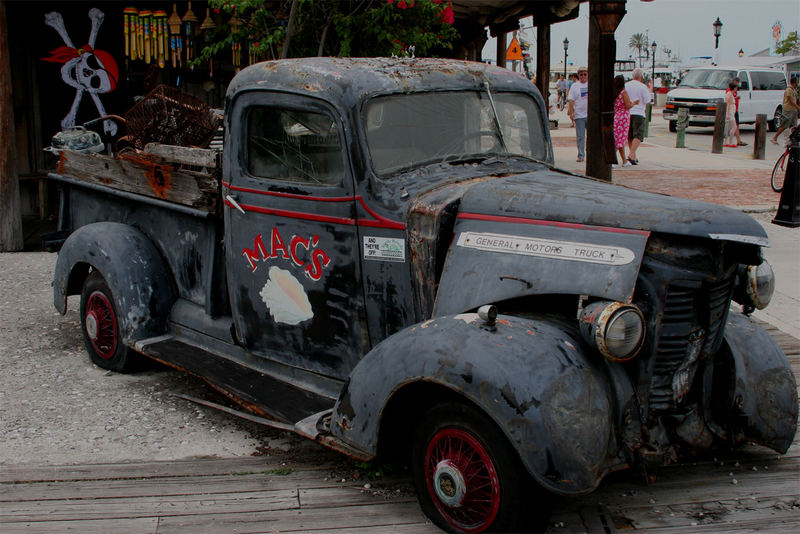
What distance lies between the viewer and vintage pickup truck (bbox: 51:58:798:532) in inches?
123

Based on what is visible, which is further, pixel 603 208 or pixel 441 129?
pixel 441 129

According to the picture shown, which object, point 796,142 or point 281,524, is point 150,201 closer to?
point 281,524

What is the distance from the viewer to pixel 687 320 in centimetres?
332

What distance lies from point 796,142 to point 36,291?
8.51 m

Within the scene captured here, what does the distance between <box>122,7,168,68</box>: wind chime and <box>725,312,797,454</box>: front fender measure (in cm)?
759

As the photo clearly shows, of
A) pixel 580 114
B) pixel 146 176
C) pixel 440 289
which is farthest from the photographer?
pixel 580 114

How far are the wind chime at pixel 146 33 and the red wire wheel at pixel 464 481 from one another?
7.53 m

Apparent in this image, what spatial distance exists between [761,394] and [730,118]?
16992mm

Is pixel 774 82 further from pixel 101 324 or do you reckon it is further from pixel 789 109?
pixel 101 324

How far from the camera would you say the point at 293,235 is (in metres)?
4.20

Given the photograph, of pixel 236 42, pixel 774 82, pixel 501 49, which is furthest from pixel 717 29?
pixel 236 42

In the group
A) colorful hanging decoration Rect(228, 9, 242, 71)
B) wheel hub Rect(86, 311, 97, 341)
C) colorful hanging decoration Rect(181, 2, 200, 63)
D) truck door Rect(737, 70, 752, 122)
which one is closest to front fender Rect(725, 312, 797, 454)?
wheel hub Rect(86, 311, 97, 341)

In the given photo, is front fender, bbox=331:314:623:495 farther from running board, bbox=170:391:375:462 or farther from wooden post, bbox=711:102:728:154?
wooden post, bbox=711:102:728:154

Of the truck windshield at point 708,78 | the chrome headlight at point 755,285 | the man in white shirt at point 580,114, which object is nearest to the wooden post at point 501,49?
the man in white shirt at point 580,114
